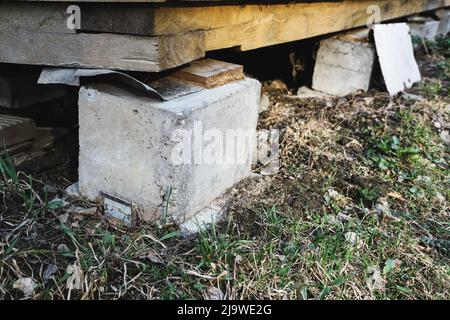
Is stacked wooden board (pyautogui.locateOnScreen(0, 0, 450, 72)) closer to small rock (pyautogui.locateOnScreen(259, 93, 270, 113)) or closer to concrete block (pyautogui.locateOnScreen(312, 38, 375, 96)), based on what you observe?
small rock (pyautogui.locateOnScreen(259, 93, 270, 113))

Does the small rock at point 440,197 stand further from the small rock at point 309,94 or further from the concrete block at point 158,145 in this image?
the small rock at point 309,94

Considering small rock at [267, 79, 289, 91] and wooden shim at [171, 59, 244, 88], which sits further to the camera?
small rock at [267, 79, 289, 91]

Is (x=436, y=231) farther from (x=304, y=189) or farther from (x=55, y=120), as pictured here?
(x=55, y=120)

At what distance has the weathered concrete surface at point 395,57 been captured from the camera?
447cm

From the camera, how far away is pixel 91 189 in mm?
2631

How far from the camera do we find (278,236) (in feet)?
8.09

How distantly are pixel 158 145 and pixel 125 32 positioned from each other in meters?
0.58

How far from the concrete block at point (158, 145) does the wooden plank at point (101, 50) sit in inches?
6.2

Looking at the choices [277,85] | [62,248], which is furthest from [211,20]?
[277,85]

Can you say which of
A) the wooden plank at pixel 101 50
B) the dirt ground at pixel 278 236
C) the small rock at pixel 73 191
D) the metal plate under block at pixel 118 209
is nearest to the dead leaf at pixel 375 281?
the dirt ground at pixel 278 236

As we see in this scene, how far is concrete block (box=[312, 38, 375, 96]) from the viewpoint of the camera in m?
4.40

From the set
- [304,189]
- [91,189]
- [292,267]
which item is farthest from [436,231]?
[91,189]

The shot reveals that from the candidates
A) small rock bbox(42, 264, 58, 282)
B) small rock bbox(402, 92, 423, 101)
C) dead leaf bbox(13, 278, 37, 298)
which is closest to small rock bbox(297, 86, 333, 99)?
small rock bbox(402, 92, 423, 101)

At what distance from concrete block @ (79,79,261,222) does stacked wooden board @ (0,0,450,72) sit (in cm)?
19
